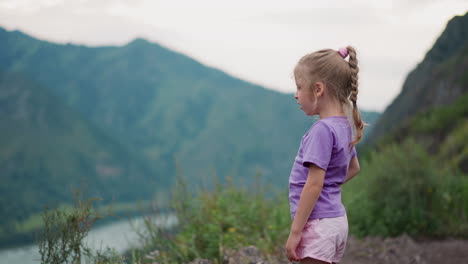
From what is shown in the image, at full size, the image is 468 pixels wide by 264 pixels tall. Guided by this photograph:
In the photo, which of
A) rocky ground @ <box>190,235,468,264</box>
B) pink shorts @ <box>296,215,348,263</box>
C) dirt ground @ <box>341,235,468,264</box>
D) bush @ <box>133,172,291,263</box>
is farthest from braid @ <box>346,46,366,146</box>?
dirt ground @ <box>341,235,468,264</box>

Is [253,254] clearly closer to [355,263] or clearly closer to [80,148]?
[355,263]

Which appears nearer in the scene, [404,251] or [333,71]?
[333,71]

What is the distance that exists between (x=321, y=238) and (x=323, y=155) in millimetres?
387

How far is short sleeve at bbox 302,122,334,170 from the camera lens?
205 cm

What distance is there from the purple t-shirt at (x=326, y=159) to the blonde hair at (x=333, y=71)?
128 mm

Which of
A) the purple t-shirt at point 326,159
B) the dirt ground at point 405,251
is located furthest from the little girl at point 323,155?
the dirt ground at point 405,251

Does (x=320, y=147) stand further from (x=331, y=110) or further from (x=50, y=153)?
(x=50, y=153)

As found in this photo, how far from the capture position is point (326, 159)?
206 centimetres

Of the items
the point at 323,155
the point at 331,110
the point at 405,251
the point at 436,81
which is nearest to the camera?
the point at 323,155

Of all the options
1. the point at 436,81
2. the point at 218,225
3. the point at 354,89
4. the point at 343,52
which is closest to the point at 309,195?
the point at 354,89

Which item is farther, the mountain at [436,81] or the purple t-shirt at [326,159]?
the mountain at [436,81]

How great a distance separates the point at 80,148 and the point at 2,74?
29.4m

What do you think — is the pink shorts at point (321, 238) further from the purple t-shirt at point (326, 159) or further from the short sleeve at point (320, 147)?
the short sleeve at point (320, 147)

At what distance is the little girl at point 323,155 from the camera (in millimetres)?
2078
